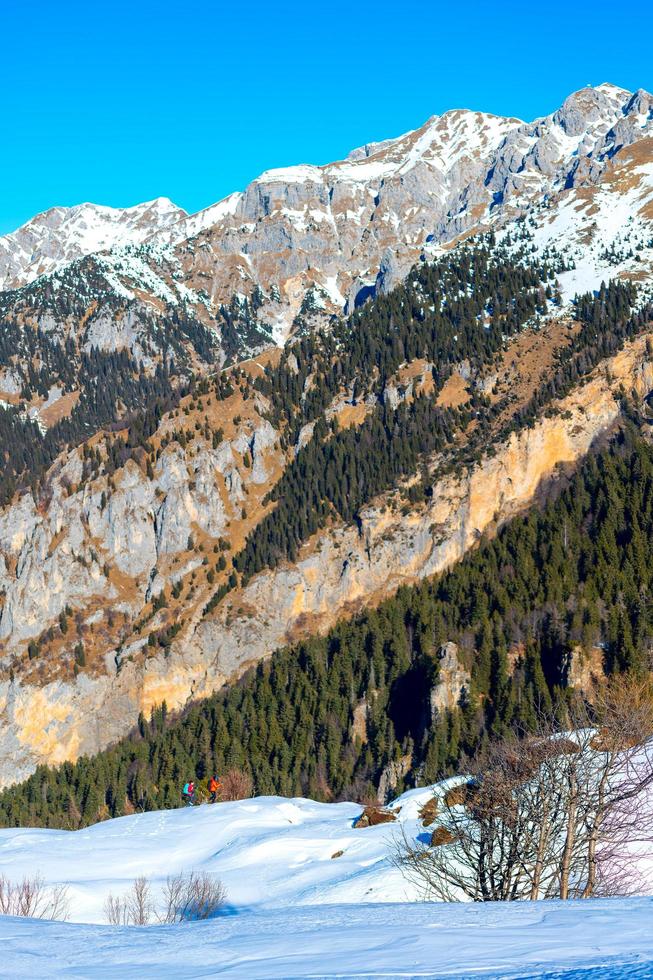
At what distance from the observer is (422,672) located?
5335 inches

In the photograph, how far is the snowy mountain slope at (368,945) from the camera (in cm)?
1148

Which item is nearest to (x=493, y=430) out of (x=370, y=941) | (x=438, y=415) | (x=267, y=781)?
(x=438, y=415)

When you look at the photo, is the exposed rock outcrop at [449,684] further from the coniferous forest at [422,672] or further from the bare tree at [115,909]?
the bare tree at [115,909]

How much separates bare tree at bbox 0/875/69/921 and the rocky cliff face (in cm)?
12490

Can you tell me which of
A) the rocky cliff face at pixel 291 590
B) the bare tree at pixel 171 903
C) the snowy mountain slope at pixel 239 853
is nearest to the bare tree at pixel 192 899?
the bare tree at pixel 171 903

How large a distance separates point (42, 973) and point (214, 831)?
132 ft

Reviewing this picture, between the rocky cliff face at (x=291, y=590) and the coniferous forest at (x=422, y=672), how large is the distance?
243 inches

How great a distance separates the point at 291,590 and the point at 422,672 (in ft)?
142

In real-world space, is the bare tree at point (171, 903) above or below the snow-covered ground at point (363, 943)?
below

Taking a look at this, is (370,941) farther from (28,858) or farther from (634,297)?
(634,297)

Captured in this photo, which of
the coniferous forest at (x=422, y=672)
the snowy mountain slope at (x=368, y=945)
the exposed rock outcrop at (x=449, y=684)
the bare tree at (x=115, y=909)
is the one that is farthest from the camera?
the exposed rock outcrop at (x=449, y=684)

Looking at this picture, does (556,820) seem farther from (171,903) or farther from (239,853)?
(239,853)

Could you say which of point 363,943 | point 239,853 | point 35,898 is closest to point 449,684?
point 239,853

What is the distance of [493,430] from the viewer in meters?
177
